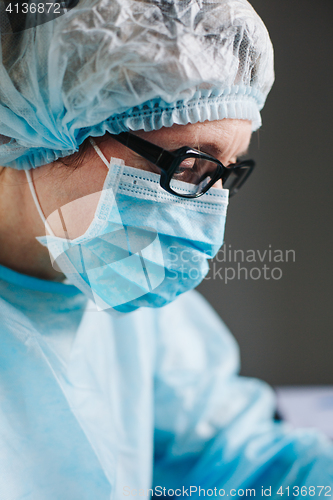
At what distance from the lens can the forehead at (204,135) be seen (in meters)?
0.59

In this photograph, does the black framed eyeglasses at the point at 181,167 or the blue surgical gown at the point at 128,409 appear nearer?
the black framed eyeglasses at the point at 181,167

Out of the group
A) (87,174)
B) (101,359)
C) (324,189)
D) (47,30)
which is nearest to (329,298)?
(324,189)

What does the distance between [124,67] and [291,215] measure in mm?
666

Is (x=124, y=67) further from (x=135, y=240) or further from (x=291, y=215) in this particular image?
(x=291, y=215)

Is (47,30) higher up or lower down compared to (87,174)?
higher up

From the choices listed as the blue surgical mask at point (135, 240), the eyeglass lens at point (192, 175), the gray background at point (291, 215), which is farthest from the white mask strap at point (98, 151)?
the gray background at point (291, 215)

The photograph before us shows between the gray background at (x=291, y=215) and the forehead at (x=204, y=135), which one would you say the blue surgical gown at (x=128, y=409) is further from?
the forehead at (x=204, y=135)

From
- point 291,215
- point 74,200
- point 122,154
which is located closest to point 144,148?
point 122,154

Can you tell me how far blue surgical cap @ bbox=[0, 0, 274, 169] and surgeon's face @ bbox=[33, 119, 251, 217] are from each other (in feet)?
0.07

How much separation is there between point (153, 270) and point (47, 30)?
16.5 inches

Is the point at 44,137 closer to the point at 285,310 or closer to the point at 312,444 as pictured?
the point at 312,444

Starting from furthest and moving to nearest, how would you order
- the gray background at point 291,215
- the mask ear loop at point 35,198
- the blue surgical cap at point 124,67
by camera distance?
the gray background at point 291,215 < the mask ear loop at point 35,198 < the blue surgical cap at point 124,67

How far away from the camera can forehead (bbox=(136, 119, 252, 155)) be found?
1.93 ft

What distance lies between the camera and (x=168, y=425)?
3.44 feet
